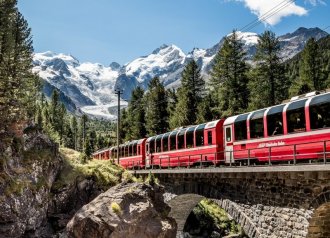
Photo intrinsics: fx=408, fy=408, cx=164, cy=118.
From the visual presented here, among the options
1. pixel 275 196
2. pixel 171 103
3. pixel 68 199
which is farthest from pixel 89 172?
pixel 171 103

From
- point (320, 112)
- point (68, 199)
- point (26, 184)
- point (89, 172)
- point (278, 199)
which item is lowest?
point (68, 199)

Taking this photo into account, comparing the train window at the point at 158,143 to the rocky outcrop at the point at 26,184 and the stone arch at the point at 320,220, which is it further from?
the stone arch at the point at 320,220

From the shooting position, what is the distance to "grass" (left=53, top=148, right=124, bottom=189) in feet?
103

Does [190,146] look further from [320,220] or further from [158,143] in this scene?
[320,220]

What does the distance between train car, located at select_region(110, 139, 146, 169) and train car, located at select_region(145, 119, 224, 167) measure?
2.13 m

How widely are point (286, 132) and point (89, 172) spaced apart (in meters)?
17.2

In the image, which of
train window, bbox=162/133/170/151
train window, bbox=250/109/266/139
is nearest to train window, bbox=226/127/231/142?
train window, bbox=250/109/266/139

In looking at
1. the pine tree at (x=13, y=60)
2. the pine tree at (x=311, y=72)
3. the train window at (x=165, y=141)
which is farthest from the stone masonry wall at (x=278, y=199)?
the pine tree at (x=311, y=72)

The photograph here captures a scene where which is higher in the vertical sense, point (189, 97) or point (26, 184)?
point (189, 97)

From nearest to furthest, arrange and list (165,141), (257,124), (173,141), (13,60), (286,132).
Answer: (286,132)
(257,124)
(173,141)
(165,141)
(13,60)

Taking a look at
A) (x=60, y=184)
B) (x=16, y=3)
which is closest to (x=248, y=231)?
(x=60, y=184)

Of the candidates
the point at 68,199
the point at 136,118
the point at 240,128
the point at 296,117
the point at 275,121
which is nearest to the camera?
the point at 296,117

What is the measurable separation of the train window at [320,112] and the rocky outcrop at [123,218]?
8465mm

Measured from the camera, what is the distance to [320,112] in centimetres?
1886
